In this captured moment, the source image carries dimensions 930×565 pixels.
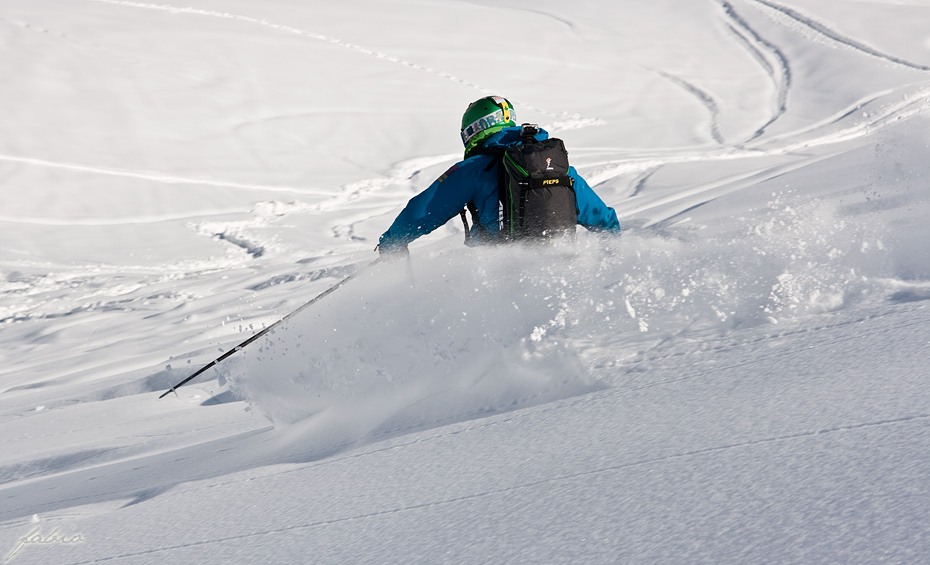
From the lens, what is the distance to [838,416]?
4.86 feet

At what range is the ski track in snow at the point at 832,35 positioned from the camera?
1659 cm

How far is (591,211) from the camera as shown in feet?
12.1

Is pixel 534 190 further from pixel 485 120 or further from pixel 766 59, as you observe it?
pixel 766 59

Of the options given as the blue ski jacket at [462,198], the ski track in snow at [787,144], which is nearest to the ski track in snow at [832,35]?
the ski track in snow at [787,144]

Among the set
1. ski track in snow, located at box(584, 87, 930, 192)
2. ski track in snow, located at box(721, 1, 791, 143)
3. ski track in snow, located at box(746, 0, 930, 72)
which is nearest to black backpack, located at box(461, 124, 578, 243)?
ski track in snow, located at box(584, 87, 930, 192)

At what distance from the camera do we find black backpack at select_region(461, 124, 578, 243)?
327cm

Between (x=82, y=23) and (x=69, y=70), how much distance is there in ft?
7.46

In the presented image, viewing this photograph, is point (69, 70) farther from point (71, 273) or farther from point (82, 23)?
point (71, 273)

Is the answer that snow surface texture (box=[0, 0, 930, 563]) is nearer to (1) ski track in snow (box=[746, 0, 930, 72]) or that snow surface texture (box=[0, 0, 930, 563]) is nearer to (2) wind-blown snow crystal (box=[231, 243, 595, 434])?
(2) wind-blown snow crystal (box=[231, 243, 595, 434])

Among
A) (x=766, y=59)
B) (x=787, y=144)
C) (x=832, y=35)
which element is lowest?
(x=787, y=144)

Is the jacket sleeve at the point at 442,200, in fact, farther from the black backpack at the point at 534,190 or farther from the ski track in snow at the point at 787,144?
the ski track in snow at the point at 787,144

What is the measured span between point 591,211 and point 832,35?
62.8 feet

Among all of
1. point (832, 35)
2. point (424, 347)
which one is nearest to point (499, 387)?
point (424, 347)

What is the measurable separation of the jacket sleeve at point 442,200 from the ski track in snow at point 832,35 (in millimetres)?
16582
